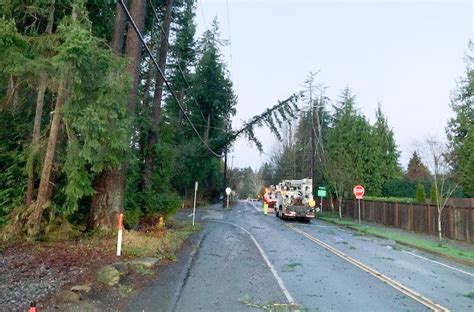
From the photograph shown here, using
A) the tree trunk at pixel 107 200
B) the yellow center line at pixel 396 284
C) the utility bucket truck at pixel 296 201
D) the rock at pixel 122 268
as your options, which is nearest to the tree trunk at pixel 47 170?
the tree trunk at pixel 107 200

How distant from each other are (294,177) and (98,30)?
161ft

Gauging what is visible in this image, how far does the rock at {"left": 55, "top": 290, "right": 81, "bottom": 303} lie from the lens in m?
7.45

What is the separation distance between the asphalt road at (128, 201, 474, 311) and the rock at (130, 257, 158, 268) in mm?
334

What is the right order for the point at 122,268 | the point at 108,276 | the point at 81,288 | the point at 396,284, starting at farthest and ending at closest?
the point at 396,284
the point at 122,268
the point at 108,276
the point at 81,288

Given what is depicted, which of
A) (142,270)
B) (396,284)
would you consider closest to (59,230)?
(142,270)

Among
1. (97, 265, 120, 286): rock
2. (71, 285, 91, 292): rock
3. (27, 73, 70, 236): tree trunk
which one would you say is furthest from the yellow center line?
(27, 73, 70, 236): tree trunk

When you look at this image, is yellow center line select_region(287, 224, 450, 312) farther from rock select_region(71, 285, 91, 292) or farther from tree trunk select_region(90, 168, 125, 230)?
tree trunk select_region(90, 168, 125, 230)

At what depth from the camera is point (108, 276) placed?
9.26 m

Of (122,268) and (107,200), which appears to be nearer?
(122,268)

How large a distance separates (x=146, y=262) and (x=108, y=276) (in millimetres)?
2446

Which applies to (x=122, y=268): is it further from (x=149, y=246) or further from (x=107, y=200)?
(x=107, y=200)

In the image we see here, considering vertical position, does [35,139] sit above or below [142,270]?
above

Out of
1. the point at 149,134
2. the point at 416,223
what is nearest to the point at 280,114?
the point at 416,223

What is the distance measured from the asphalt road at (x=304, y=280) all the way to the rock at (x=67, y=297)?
0.98m
